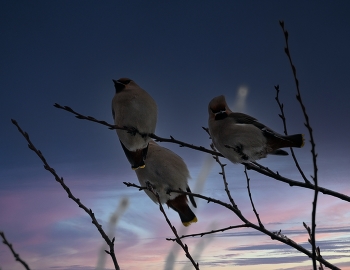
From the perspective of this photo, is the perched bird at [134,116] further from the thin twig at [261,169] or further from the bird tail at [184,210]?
the bird tail at [184,210]

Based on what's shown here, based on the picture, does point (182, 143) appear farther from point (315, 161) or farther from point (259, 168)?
point (315, 161)

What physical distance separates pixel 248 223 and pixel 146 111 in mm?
1865

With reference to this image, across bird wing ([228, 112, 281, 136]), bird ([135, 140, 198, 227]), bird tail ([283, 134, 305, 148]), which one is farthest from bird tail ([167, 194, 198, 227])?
bird tail ([283, 134, 305, 148])

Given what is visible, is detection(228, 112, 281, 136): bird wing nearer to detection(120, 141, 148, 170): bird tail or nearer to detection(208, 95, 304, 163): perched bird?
detection(208, 95, 304, 163): perched bird

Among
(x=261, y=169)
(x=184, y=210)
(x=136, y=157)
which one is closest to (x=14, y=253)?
(x=261, y=169)

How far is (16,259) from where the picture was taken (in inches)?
71.0

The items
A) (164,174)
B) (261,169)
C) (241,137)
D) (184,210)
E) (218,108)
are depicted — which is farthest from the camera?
(184,210)

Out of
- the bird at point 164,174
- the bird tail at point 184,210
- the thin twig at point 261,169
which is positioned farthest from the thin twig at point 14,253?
the bird tail at point 184,210

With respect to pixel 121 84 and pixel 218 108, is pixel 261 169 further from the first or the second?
pixel 121 84

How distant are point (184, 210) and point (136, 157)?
103cm

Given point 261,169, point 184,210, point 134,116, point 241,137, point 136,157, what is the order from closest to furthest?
point 261,169
point 241,137
point 134,116
point 136,157
point 184,210

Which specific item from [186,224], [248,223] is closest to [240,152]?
[248,223]

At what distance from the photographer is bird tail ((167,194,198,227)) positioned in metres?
4.93

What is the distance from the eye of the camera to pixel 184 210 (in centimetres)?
495
